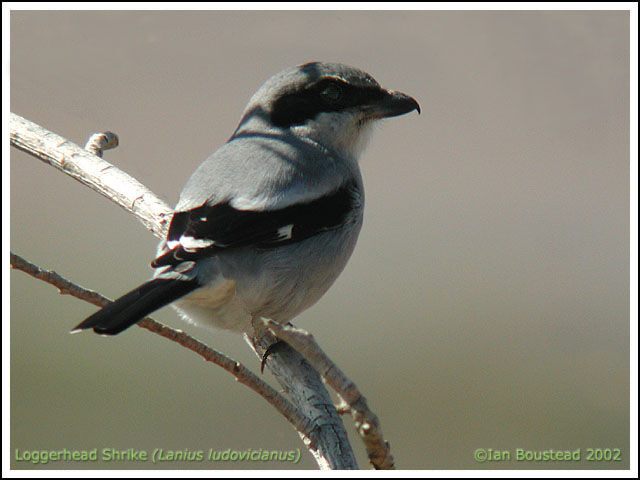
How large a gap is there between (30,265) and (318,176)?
1.20 m

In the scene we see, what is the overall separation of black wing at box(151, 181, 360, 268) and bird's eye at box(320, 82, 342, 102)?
54 centimetres

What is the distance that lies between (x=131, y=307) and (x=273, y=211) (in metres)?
0.62

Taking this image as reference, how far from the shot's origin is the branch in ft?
6.06

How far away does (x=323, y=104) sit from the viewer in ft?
9.04

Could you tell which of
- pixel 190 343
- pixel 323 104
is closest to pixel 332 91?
pixel 323 104

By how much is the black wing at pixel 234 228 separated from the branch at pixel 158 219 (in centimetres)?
42

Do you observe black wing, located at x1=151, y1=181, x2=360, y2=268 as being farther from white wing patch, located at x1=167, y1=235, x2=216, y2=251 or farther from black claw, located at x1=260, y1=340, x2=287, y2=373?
black claw, located at x1=260, y1=340, x2=287, y2=373

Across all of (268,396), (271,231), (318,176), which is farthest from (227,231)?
(268,396)

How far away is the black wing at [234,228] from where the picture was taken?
6.87 feet

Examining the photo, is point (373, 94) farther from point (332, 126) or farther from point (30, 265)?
point (30, 265)

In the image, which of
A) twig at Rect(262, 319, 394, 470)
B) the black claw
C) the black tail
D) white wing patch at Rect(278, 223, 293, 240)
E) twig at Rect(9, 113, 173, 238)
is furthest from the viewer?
twig at Rect(9, 113, 173, 238)

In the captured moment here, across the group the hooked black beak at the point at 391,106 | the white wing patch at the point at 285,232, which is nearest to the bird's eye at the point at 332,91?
the hooked black beak at the point at 391,106

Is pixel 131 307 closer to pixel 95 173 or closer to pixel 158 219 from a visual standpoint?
pixel 158 219

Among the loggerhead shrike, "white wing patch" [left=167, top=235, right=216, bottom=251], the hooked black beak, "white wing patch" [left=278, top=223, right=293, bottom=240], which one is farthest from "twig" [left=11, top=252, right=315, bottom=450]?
the hooked black beak
